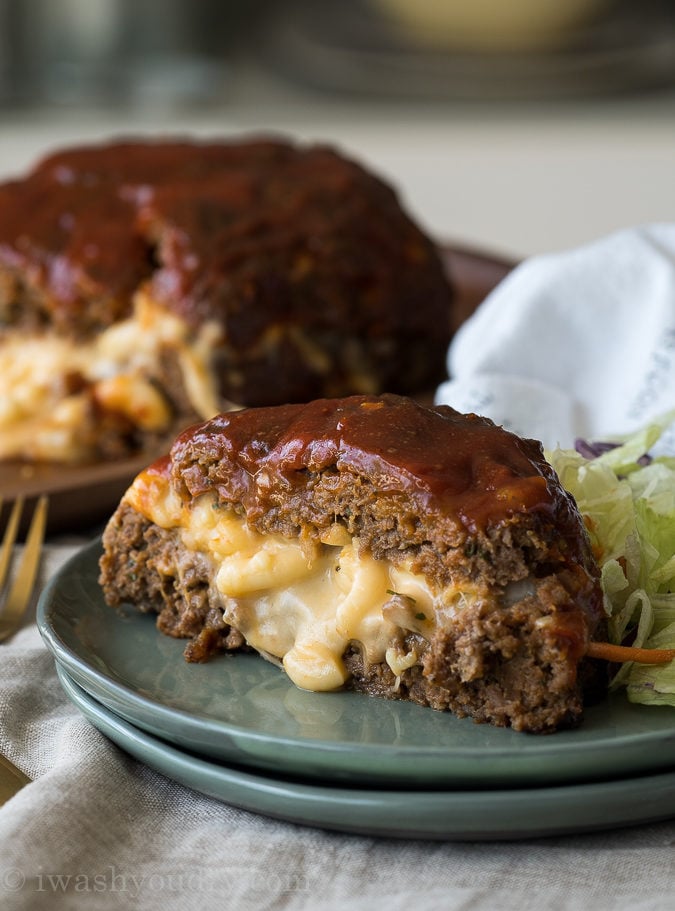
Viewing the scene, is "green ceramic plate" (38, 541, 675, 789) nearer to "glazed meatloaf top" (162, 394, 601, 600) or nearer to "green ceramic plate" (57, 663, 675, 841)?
"green ceramic plate" (57, 663, 675, 841)

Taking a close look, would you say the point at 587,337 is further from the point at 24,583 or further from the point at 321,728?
the point at 321,728

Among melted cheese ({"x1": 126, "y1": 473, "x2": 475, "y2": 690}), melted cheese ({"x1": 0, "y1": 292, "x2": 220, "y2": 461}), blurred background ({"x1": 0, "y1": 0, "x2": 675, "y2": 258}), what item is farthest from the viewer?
blurred background ({"x1": 0, "y1": 0, "x2": 675, "y2": 258})

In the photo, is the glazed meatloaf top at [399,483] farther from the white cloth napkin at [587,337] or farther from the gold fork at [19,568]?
the white cloth napkin at [587,337]

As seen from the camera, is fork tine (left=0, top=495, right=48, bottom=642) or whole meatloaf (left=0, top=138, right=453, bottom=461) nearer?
fork tine (left=0, top=495, right=48, bottom=642)

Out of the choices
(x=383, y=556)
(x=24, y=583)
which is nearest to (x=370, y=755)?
(x=383, y=556)

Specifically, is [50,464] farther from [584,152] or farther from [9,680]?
[584,152]

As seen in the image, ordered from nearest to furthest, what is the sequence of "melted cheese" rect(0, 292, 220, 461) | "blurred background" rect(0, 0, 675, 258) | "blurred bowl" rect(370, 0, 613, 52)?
1. "melted cheese" rect(0, 292, 220, 461)
2. "blurred background" rect(0, 0, 675, 258)
3. "blurred bowl" rect(370, 0, 613, 52)

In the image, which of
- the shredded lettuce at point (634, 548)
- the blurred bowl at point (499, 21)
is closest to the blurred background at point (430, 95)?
the blurred bowl at point (499, 21)

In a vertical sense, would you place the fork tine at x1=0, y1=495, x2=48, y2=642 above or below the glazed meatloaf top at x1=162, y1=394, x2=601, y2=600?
below

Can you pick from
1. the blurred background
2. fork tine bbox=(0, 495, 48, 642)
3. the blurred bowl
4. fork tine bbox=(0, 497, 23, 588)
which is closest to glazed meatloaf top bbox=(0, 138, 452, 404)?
fork tine bbox=(0, 497, 23, 588)
